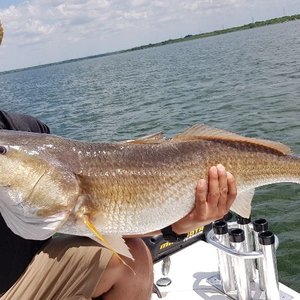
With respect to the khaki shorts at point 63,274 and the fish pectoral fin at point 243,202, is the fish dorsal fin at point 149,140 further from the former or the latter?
the khaki shorts at point 63,274

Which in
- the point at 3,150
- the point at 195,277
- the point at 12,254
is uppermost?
the point at 3,150

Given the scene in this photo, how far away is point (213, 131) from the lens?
3189 mm

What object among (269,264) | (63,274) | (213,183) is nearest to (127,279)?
(63,274)

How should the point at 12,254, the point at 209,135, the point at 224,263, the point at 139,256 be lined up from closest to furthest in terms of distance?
the point at 209,135
the point at 12,254
the point at 139,256
the point at 224,263

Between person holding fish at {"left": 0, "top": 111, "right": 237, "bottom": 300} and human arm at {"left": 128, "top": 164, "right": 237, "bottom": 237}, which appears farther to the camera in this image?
person holding fish at {"left": 0, "top": 111, "right": 237, "bottom": 300}

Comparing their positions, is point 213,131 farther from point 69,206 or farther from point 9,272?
point 9,272

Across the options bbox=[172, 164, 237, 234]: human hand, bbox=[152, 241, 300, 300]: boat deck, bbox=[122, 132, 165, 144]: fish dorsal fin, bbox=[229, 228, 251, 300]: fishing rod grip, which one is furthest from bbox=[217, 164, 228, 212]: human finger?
bbox=[152, 241, 300, 300]: boat deck

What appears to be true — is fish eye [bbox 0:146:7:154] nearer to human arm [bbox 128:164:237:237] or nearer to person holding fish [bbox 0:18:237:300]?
person holding fish [bbox 0:18:237:300]

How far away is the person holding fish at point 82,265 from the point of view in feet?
10.5

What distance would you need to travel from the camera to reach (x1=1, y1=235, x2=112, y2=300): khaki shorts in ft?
10.6

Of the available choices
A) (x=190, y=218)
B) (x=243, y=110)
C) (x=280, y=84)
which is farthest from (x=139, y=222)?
(x=280, y=84)

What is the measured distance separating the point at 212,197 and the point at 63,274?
1.17 meters

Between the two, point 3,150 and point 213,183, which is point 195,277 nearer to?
point 213,183

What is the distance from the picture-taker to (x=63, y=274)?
3.34 m
